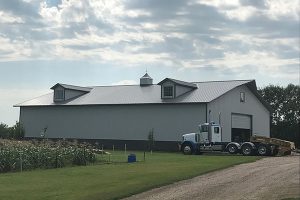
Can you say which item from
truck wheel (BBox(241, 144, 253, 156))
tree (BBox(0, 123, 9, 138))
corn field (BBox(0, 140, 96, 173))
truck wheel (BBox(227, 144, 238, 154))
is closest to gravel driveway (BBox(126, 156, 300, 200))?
corn field (BBox(0, 140, 96, 173))

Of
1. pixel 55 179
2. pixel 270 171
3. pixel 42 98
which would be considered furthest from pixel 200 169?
pixel 42 98

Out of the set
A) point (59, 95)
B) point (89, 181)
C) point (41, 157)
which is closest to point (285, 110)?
point (59, 95)

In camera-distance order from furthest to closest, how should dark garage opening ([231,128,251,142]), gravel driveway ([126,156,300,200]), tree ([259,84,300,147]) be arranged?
tree ([259,84,300,147])
dark garage opening ([231,128,251,142])
gravel driveway ([126,156,300,200])

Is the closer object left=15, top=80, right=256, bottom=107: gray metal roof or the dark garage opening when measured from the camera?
left=15, top=80, right=256, bottom=107: gray metal roof

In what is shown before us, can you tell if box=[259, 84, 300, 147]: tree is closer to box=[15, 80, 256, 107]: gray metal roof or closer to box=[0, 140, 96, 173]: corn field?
box=[15, 80, 256, 107]: gray metal roof

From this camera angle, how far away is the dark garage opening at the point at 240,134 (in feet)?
175

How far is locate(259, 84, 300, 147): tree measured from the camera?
2928 inches

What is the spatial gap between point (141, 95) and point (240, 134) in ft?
38.1

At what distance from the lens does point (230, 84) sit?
52906 millimetres

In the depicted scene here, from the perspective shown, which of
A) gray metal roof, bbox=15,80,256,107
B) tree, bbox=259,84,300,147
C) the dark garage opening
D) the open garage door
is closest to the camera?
gray metal roof, bbox=15,80,256,107

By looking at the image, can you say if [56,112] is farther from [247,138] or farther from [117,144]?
[247,138]

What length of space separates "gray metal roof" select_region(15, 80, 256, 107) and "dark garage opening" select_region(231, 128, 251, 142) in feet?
16.0

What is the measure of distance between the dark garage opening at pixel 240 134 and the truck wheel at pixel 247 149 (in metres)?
11.0

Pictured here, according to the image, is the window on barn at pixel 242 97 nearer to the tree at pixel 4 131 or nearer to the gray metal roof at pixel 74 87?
the gray metal roof at pixel 74 87
